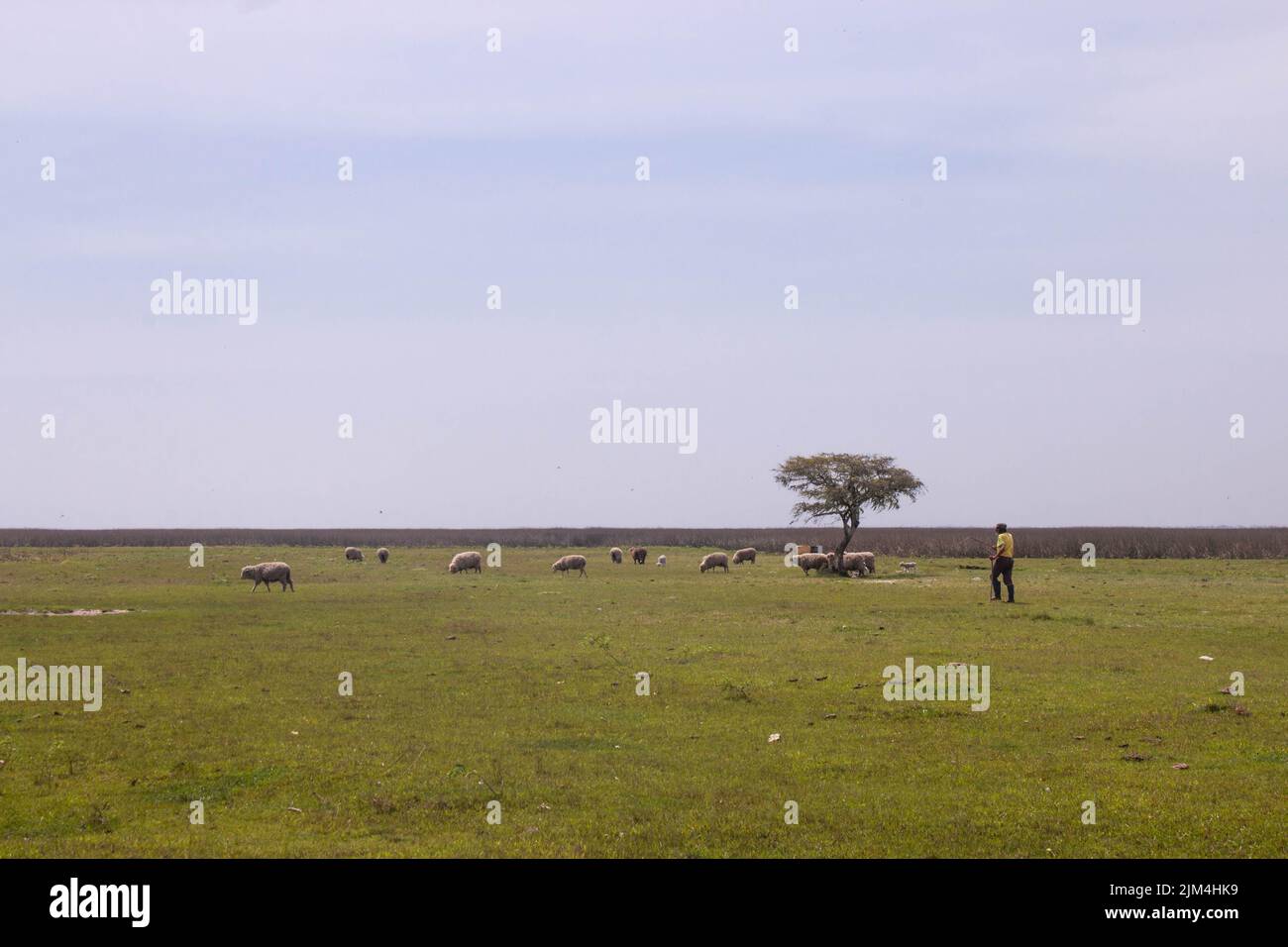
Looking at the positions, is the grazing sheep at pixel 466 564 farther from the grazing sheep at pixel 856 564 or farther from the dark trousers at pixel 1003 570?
the dark trousers at pixel 1003 570

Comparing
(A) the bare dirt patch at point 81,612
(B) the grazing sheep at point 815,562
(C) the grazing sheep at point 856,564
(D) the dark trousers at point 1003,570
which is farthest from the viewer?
(B) the grazing sheep at point 815,562

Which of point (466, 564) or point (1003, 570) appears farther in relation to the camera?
point (466, 564)

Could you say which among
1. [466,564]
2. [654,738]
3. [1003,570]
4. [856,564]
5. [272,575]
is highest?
[1003,570]

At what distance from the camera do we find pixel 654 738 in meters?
16.9

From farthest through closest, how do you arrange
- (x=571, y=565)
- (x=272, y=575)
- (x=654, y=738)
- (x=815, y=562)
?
(x=571, y=565) < (x=815, y=562) < (x=272, y=575) < (x=654, y=738)

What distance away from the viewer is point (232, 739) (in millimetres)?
17000

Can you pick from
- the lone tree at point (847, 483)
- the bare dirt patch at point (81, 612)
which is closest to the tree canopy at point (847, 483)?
the lone tree at point (847, 483)

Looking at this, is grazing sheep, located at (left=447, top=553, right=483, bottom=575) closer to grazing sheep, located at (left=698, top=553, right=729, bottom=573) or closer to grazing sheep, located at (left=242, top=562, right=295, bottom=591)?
grazing sheep, located at (left=698, top=553, right=729, bottom=573)

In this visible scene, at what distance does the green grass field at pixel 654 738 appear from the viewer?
39.1 feet

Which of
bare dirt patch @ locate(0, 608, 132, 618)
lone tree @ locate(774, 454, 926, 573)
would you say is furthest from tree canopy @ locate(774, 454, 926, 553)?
bare dirt patch @ locate(0, 608, 132, 618)

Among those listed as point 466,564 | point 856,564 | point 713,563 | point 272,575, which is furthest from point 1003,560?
point 466,564

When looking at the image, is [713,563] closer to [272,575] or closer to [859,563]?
[859,563]

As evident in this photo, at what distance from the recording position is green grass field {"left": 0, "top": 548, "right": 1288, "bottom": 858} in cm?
1191
